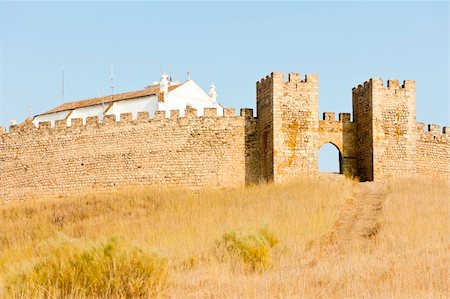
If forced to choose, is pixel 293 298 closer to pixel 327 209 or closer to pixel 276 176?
pixel 327 209

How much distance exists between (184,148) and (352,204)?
759 cm

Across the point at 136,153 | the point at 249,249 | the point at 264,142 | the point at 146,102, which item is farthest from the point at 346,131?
the point at 146,102

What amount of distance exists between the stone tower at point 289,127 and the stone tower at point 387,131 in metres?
2.04

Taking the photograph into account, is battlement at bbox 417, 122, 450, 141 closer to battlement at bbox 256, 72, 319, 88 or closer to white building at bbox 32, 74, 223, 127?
battlement at bbox 256, 72, 319, 88

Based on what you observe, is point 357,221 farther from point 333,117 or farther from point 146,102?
point 146,102

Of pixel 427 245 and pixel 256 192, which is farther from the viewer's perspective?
pixel 256 192

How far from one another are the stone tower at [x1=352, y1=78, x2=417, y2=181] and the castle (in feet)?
0.12

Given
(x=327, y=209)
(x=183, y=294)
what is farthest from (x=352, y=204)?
(x=183, y=294)

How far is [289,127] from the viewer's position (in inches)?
959

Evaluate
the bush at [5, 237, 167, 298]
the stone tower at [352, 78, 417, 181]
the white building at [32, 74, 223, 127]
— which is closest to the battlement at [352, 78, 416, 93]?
the stone tower at [352, 78, 417, 181]

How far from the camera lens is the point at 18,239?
62.5 ft

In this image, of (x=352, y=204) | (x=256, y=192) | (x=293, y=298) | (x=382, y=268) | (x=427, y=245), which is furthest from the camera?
(x=256, y=192)

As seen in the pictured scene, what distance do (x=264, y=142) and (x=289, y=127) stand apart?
115 centimetres

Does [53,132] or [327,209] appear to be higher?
[53,132]
